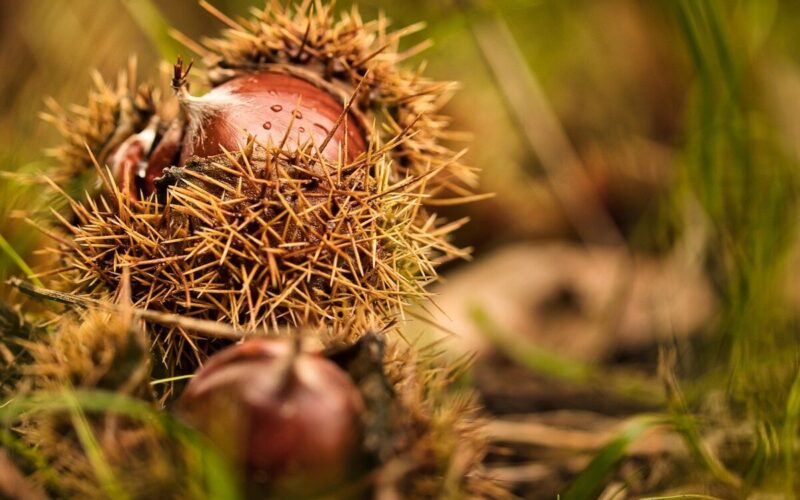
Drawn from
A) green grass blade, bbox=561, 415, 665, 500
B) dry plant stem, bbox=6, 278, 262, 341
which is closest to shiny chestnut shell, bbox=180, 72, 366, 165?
dry plant stem, bbox=6, 278, 262, 341

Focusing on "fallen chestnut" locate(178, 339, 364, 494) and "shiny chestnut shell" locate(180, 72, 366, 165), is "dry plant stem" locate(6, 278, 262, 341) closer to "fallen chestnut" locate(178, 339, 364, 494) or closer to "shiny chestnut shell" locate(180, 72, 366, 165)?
"fallen chestnut" locate(178, 339, 364, 494)

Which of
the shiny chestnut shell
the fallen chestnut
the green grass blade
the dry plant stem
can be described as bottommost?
the green grass blade

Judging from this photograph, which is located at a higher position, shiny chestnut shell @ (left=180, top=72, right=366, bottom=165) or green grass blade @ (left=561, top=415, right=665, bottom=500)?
shiny chestnut shell @ (left=180, top=72, right=366, bottom=165)

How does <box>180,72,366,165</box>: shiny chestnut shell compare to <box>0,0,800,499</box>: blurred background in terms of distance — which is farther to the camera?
<box>0,0,800,499</box>: blurred background

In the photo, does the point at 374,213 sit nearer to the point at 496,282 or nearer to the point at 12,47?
the point at 496,282

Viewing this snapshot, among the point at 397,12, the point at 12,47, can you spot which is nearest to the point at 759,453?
the point at 397,12

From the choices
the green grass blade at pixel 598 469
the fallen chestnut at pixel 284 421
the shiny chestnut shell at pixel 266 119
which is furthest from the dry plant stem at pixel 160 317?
the green grass blade at pixel 598 469

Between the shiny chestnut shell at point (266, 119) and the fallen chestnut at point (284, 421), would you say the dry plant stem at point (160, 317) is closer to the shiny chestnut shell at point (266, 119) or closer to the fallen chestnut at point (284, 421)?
the fallen chestnut at point (284, 421)
